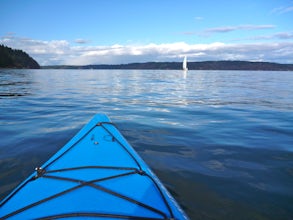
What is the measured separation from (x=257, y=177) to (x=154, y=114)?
5.70 meters

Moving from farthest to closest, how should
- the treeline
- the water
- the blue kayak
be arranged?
1. the treeline
2. the water
3. the blue kayak

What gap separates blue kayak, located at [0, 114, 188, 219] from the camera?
2.52 meters

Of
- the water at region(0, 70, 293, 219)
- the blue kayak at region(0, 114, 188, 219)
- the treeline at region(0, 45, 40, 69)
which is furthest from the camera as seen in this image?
the treeline at region(0, 45, 40, 69)

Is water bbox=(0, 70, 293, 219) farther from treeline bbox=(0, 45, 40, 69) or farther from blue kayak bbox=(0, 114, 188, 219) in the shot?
treeline bbox=(0, 45, 40, 69)

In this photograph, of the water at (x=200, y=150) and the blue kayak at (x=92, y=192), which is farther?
the water at (x=200, y=150)

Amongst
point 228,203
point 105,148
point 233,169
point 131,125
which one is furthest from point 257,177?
point 131,125

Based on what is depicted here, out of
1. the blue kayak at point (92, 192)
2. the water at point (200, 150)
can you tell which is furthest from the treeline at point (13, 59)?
the blue kayak at point (92, 192)

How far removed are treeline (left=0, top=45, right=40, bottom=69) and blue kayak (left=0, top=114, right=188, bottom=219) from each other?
96.9 metres

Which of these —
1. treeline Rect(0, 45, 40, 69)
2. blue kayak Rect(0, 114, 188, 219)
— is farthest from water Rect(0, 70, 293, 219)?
treeline Rect(0, 45, 40, 69)

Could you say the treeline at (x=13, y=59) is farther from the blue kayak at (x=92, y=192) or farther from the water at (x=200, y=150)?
the blue kayak at (x=92, y=192)

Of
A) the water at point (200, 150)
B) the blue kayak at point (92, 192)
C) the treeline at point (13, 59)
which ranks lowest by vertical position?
the water at point (200, 150)

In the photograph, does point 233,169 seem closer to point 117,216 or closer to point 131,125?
point 117,216

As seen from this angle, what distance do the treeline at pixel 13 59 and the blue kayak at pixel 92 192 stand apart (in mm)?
96910

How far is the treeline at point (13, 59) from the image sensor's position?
84594 mm
